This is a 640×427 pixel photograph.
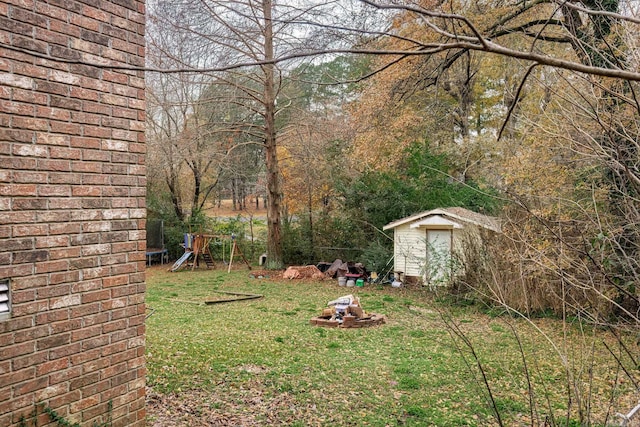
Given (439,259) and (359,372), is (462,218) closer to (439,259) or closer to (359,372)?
(439,259)

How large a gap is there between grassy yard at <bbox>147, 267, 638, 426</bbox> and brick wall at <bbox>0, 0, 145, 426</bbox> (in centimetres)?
137

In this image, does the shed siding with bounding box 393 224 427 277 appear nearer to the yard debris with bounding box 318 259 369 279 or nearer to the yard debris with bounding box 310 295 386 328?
the yard debris with bounding box 318 259 369 279

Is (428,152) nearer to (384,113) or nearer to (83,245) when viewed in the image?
(384,113)

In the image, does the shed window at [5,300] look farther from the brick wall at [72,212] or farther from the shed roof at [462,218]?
the shed roof at [462,218]

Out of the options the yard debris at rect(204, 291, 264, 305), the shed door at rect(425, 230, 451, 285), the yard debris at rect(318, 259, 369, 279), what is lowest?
the yard debris at rect(204, 291, 264, 305)

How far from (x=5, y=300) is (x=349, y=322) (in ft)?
19.1

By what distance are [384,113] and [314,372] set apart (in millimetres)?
7806

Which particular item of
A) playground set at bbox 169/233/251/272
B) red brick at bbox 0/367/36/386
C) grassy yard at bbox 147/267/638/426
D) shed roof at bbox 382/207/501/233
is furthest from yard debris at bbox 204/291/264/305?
red brick at bbox 0/367/36/386

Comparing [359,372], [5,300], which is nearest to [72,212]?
[5,300]

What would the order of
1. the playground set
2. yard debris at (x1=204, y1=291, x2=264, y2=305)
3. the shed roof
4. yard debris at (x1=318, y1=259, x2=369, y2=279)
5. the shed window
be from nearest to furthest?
1. the shed window
2. the shed roof
3. yard debris at (x1=204, y1=291, x2=264, y2=305)
4. yard debris at (x1=318, y1=259, x2=369, y2=279)
5. the playground set

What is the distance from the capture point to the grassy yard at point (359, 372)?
13.0ft

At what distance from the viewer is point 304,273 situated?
13.2m

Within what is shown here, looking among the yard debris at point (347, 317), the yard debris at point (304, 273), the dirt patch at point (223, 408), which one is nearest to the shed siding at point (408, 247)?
the yard debris at point (304, 273)

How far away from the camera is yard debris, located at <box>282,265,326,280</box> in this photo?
13.1m
